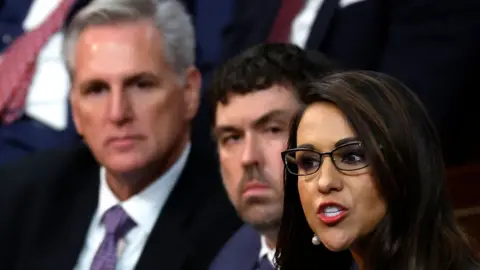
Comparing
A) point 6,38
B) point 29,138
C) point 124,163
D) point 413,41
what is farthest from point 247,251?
point 6,38

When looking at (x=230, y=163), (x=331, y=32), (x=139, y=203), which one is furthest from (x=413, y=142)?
(x=331, y=32)

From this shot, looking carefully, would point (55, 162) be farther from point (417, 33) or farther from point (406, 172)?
point (406, 172)

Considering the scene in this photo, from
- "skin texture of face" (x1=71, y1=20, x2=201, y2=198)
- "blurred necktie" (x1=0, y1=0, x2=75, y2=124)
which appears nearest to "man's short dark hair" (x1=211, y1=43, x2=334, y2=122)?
"skin texture of face" (x1=71, y1=20, x2=201, y2=198)

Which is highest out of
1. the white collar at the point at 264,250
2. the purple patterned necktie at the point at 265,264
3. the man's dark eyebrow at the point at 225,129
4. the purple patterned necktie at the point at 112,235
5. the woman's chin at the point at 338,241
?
the woman's chin at the point at 338,241

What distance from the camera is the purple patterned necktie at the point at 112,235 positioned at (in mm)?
1409

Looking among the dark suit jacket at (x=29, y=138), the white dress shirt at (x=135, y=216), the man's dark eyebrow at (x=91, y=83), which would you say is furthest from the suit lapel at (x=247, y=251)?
the dark suit jacket at (x=29, y=138)

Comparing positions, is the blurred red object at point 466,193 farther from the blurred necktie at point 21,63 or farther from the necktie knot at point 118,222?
Result: the blurred necktie at point 21,63

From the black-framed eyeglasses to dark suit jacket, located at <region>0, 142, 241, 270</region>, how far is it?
558 mm

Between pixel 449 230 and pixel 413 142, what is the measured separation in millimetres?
84

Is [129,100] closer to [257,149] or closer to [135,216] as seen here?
[135,216]

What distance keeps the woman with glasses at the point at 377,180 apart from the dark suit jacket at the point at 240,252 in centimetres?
37

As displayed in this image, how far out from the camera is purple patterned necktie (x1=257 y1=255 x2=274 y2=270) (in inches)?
45.4

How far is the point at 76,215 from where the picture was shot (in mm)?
1507

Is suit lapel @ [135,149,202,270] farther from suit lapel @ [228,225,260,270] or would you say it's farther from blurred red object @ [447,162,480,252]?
blurred red object @ [447,162,480,252]
